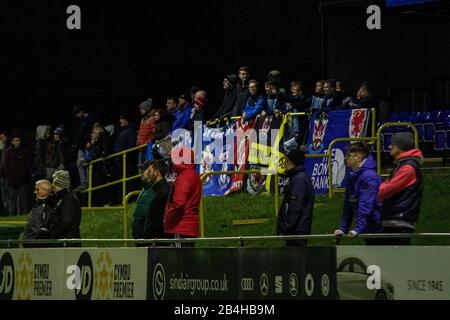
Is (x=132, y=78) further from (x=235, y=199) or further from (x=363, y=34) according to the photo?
(x=235, y=199)

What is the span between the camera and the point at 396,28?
24.4 meters

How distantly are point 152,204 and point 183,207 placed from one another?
2.19ft

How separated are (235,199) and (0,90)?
1138 centimetres

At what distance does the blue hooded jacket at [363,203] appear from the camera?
1262cm

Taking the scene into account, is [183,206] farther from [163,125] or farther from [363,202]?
[163,125]

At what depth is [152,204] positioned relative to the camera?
51.3 feet

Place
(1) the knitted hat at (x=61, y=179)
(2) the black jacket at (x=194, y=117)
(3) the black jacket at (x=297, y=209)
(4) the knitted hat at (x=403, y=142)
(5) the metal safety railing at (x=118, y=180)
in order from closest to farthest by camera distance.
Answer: (4) the knitted hat at (x=403, y=142), (3) the black jacket at (x=297, y=209), (1) the knitted hat at (x=61, y=179), (2) the black jacket at (x=194, y=117), (5) the metal safety railing at (x=118, y=180)

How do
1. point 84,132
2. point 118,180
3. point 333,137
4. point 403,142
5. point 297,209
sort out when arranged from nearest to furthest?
point 403,142 < point 297,209 < point 333,137 < point 118,180 < point 84,132

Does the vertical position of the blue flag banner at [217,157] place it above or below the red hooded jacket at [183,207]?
above

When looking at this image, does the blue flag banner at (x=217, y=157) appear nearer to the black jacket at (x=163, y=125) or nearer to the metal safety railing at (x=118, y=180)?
the black jacket at (x=163, y=125)

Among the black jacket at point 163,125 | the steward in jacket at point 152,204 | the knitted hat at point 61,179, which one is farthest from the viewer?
the black jacket at point 163,125

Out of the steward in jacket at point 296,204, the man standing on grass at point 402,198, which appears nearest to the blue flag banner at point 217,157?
the steward in jacket at point 296,204

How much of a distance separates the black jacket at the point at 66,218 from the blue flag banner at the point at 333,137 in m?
5.03

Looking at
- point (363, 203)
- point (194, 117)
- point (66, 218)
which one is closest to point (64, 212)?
point (66, 218)
